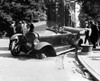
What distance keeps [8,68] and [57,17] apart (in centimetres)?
6038

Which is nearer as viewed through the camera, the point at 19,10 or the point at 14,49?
the point at 14,49

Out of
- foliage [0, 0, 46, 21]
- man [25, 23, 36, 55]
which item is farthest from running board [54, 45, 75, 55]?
foliage [0, 0, 46, 21]

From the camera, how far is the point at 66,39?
608 inches

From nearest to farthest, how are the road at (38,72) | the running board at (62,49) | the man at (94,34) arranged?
1. the road at (38,72)
2. the running board at (62,49)
3. the man at (94,34)

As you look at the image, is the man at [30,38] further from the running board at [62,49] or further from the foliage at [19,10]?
the foliage at [19,10]

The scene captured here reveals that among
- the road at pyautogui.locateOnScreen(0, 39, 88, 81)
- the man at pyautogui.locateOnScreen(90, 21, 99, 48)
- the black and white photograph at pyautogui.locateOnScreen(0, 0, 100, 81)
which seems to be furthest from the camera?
the man at pyautogui.locateOnScreen(90, 21, 99, 48)

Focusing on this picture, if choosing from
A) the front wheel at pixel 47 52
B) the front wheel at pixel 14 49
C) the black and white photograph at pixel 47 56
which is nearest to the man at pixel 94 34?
the black and white photograph at pixel 47 56

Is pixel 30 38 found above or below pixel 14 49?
above

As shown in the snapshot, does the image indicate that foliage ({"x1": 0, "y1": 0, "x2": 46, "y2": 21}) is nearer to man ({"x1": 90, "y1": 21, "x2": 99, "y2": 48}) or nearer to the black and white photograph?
the black and white photograph

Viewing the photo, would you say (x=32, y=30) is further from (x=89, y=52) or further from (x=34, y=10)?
(x=34, y=10)

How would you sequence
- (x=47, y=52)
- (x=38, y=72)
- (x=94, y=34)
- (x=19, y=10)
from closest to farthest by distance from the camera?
(x=38, y=72) < (x=47, y=52) < (x=94, y=34) < (x=19, y=10)

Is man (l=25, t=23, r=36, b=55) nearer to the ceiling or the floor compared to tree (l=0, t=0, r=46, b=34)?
nearer to the ceiling

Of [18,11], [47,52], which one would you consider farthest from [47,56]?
[18,11]

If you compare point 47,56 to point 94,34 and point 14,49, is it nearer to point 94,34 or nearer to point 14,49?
point 14,49
